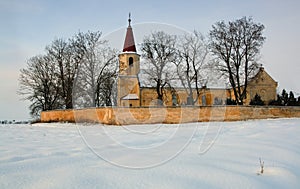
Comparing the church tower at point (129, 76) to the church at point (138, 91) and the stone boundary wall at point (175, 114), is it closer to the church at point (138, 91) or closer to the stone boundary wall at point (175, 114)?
the church at point (138, 91)

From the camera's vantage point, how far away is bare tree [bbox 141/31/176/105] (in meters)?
31.2

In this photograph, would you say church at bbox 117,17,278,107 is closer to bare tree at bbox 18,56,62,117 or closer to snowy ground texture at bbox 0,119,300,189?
bare tree at bbox 18,56,62,117

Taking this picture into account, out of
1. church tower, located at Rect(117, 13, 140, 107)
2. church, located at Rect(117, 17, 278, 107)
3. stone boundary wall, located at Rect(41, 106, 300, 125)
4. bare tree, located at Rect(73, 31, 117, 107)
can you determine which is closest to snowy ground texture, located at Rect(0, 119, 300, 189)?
stone boundary wall, located at Rect(41, 106, 300, 125)

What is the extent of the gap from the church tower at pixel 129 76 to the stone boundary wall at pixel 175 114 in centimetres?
1626

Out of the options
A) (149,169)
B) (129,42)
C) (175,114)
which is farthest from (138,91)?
(149,169)

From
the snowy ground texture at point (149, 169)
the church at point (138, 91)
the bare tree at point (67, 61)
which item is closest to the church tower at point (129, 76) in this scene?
the church at point (138, 91)

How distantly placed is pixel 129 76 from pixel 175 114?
20.2 m

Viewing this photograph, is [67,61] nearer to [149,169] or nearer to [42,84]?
[42,84]

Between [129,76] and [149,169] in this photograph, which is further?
[129,76]

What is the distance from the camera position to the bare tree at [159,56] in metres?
31.2

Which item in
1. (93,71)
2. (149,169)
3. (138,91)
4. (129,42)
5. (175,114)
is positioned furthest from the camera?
(138,91)

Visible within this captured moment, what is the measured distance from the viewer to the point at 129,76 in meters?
38.1

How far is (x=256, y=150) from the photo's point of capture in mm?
6434

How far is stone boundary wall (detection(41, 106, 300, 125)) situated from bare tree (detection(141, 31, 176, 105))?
12.1 meters
